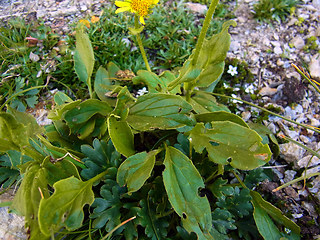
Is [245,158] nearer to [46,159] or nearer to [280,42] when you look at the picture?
[46,159]

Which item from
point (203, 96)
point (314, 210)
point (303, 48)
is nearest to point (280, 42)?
point (303, 48)

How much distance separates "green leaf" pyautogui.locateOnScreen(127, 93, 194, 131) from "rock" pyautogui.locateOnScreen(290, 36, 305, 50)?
6.19ft

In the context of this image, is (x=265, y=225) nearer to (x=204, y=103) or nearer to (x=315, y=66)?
(x=204, y=103)

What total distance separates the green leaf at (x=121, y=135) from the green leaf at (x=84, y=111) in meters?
0.22

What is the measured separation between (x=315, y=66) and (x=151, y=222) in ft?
7.46

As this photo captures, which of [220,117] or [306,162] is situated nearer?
[220,117]

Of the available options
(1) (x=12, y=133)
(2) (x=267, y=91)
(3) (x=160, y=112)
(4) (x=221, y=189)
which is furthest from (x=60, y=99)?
(2) (x=267, y=91)

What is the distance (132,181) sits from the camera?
1.80 meters

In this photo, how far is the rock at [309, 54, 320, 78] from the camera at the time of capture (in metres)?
2.88

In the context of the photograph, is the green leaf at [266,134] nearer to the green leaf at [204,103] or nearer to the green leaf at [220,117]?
the green leaf at [204,103]

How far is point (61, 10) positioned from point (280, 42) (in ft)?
8.03

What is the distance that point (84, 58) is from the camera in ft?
8.19

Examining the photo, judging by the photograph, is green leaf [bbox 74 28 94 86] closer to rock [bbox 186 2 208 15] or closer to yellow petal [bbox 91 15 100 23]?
yellow petal [bbox 91 15 100 23]

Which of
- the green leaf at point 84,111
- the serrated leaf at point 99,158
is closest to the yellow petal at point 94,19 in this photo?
the green leaf at point 84,111
